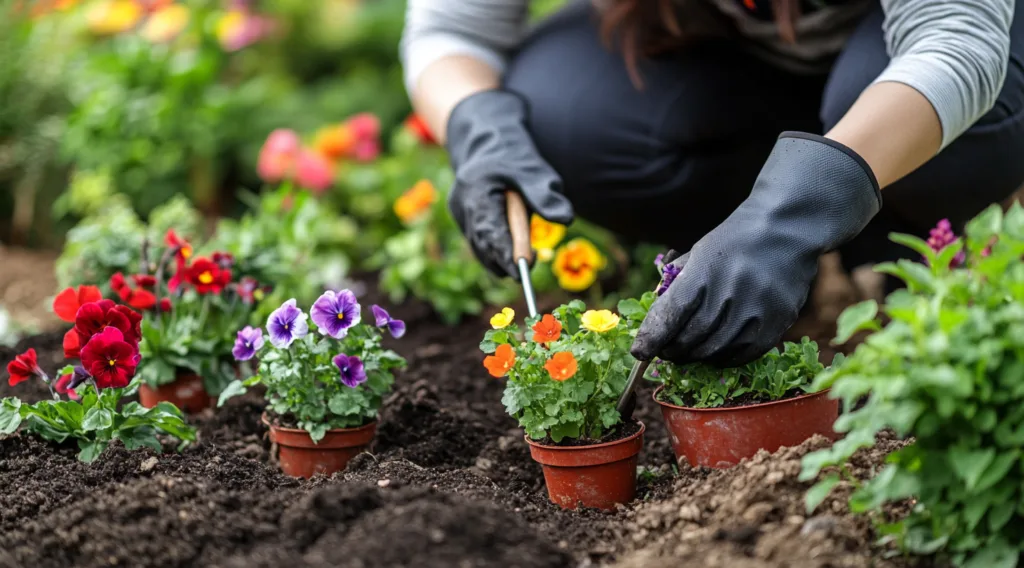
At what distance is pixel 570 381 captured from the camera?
150 centimetres

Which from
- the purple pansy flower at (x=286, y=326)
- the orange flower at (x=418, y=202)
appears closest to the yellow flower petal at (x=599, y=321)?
the purple pansy flower at (x=286, y=326)

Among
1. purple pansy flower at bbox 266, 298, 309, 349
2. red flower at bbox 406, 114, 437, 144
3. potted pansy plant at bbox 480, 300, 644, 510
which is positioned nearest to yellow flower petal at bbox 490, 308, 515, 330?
potted pansy plant at bbox 480, 300, 644, 510

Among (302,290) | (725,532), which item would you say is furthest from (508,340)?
(302,290)

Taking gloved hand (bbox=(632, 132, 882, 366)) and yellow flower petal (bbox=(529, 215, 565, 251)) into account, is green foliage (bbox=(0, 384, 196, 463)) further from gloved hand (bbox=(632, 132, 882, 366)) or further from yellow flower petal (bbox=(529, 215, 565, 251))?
yellow flower petal (bbox=(529, 215, 565, 251))

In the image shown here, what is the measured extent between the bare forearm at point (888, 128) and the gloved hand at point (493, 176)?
571 mm

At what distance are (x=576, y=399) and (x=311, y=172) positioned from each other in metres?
2.24

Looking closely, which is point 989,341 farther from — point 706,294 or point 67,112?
point 67,112

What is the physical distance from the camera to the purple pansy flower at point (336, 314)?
5.44 feet

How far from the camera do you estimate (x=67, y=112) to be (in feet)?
13.3

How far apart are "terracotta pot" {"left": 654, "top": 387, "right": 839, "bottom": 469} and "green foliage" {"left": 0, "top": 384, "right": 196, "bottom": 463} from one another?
865 mm

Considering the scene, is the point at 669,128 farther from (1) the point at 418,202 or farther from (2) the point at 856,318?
(2) the point at 856,318

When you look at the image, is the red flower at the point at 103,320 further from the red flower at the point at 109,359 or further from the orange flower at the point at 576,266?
the orange flower at the point at 576,266

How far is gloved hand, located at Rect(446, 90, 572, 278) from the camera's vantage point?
1962 millimetres

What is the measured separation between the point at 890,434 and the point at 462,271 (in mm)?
1527
